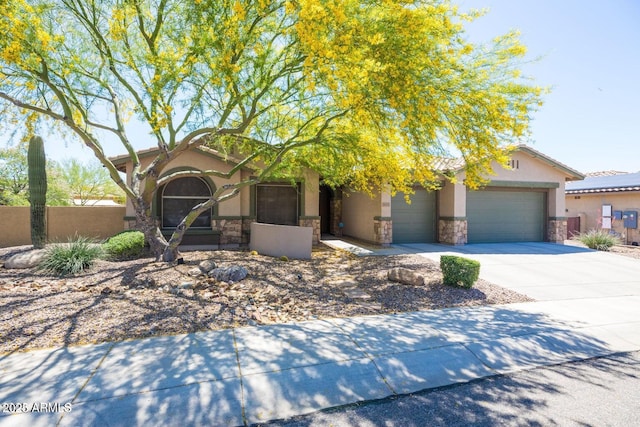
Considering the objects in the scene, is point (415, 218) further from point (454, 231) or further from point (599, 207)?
point (599, 207)

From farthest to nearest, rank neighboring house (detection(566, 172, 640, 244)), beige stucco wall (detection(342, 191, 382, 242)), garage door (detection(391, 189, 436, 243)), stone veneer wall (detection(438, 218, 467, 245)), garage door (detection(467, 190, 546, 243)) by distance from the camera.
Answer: neighboring house (detection(566, 172, 640, 244)) < garage door (detection(467, 190, 546, 243)) < garage door (detection(391, 189, 436, 243)) < beige stucco wall (detection(342, 191, 382, 242)) < stone veneer wall (detection(438, 218, 467, 245))

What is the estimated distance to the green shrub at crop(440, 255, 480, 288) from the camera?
7.52 m

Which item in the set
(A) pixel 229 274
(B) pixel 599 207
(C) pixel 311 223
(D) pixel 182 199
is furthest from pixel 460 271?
(B) pixel 599 207

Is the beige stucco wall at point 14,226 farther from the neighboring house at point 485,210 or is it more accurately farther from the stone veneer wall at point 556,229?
the stone veneer wall at point 556,229

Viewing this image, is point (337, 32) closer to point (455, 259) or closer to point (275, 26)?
point (275, 26)

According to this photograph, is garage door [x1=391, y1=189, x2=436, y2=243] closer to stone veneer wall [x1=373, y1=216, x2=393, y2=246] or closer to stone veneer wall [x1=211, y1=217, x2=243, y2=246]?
stone veneer wall [x1=373, y1=216, x2=393, y2=246]

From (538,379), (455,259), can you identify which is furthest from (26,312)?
(455,259)

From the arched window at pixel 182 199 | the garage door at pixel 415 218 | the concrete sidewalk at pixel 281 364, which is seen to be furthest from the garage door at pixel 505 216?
the arched window at pixel 182 199

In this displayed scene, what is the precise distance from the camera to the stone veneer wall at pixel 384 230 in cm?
1400

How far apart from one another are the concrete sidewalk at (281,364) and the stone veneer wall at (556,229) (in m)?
11.4

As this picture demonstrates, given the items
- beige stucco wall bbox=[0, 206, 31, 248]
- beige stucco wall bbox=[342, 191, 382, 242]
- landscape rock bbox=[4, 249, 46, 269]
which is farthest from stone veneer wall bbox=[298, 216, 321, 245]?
beige stucco wall bbox=[0, 206, 31, 248]

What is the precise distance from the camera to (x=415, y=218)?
15.2m

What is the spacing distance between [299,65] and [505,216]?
12623 mm

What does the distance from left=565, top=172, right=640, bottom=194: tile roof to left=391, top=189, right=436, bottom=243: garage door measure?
11271 millimetres
